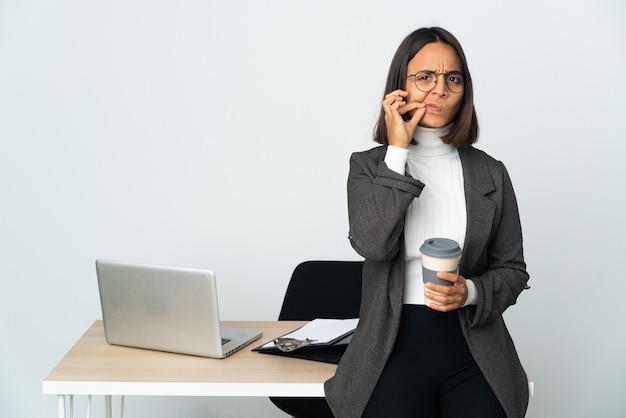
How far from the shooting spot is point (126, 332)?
238 centimetres

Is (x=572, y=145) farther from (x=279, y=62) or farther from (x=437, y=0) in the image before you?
(x=279, y=62)

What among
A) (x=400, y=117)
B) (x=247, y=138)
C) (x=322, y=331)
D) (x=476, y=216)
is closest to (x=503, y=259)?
(x=476, y=216)

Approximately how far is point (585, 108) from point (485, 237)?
2.00m

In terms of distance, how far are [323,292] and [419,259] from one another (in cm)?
96

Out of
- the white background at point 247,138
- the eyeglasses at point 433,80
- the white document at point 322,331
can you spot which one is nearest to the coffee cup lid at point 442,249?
the eyeglasses at point 433,80

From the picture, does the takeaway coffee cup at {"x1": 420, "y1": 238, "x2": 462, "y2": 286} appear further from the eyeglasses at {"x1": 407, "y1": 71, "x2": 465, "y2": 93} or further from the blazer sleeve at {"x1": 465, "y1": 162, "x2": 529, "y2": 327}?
the eyeglasses at {"x1": 407, "y1": 71, "x2": 465, "y2": 93}

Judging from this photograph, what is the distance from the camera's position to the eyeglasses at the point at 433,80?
214 cm

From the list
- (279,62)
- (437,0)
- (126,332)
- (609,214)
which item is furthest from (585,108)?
(126,332)

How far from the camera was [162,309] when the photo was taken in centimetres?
230

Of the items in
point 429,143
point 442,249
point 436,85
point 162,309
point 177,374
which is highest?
point 436,85

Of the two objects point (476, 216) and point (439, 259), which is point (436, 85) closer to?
point (476, 216)

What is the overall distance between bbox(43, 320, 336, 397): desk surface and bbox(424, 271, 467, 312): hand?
41cm

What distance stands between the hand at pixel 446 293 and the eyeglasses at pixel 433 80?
1.70 feet

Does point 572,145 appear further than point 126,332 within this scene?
Yes
